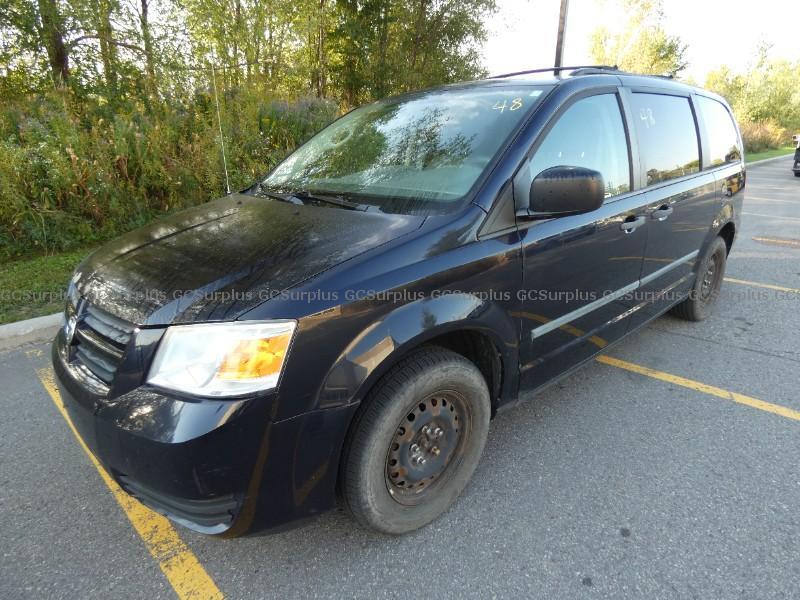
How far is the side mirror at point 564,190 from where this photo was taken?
6.57 feet

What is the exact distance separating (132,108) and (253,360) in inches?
284

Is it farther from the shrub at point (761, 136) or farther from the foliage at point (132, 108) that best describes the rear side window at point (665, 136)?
the shrub at point (761, 136)

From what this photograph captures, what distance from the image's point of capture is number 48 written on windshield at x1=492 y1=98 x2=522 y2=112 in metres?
2.35

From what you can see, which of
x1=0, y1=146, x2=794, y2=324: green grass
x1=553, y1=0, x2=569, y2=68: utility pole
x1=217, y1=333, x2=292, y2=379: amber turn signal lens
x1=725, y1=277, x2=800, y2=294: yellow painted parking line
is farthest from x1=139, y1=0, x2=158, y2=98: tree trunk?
x1=553, y1=0, x2=569, y2=68: utility pole

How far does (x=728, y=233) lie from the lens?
4348 millimetres

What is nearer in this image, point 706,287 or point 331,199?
point 331,199

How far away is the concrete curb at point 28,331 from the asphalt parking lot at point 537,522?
29.7 inches

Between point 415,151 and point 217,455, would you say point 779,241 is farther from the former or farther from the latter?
point 217,455

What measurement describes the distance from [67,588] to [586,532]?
6.55ft

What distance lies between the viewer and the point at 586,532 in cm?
204

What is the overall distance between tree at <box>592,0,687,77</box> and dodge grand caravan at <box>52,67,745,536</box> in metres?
33.2

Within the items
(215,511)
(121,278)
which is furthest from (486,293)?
(121,278)

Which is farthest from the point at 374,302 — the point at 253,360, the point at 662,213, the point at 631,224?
the point at 662,213

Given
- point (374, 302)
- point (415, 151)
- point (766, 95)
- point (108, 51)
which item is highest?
point (766, 95)
